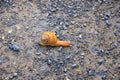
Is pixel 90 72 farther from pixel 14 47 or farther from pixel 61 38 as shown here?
pixel 14 47

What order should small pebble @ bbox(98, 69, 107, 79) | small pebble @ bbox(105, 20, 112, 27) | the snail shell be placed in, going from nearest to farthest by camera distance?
1. small pebble @ bbox(98, 69, 107, 79)
2. the snail shell
3. small pebble @ bbox(105, 20, 112, 27)

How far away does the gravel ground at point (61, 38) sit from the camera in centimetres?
358

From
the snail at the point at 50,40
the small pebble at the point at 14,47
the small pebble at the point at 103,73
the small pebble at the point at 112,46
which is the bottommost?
the small pebble at the point at 103,73

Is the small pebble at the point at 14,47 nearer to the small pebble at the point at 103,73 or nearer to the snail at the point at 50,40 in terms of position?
the snail at the point at 50,40

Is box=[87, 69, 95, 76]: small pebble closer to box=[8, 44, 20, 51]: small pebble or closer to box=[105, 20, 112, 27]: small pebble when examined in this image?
box=[105, 20, 112, 27]: small pebble

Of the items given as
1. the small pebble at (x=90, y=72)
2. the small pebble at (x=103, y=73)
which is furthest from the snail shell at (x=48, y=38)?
the small pebble at (x=103, y=73)

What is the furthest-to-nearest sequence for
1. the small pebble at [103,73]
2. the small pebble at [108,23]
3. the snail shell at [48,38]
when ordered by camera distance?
the small pebble at [108,23]
the snail shell at [48,38]
the small pebble at [103,73]

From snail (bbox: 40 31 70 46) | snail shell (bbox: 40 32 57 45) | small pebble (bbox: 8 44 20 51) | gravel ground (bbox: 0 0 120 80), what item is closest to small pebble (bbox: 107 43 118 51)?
gravel ground (bbox: 0 0 120 80)

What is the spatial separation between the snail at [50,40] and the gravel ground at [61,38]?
0.06 m

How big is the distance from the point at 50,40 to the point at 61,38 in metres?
0.25

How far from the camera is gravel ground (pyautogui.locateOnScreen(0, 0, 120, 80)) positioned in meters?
3.58

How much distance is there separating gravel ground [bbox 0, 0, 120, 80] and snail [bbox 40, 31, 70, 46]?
0.20 ft

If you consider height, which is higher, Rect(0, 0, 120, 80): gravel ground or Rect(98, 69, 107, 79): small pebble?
Rect(0, 0, 120, 80): gravel ground

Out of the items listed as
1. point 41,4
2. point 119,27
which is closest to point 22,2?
point 41,4
